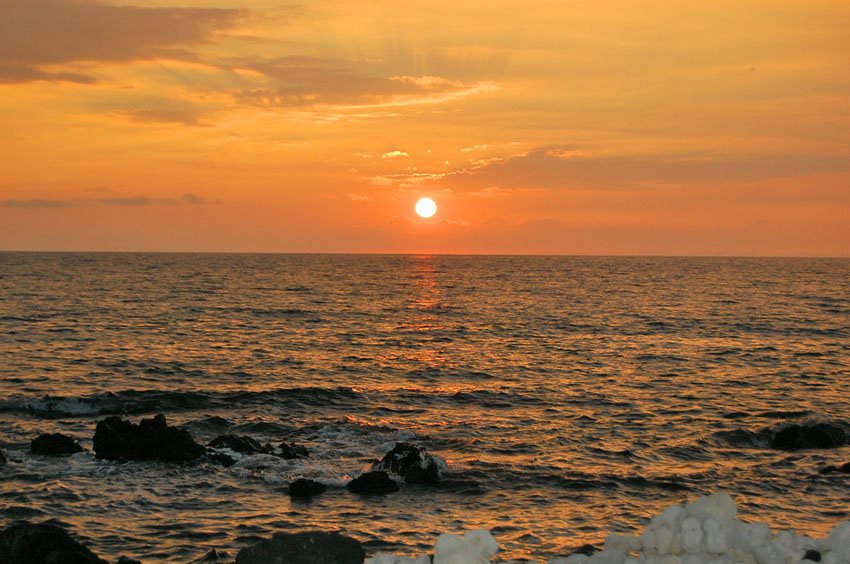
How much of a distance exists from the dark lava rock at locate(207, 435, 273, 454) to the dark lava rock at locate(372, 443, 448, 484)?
438cm

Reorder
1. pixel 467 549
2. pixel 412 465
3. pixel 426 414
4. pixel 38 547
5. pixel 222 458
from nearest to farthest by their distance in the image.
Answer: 1. pixel 467 549
2. pixel 38 547
3. pixel 412 465
4. pixel 222 458
5. pixel 426 414

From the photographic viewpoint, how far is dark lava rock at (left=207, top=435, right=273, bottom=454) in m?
27.6

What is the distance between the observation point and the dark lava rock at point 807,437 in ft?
97.1

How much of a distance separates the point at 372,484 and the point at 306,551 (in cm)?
1215

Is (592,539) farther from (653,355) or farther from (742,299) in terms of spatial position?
(742,299)

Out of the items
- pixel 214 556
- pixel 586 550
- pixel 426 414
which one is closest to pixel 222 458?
pixel 214 556

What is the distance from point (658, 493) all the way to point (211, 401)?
68.9 ft

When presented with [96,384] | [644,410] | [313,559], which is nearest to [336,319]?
[96,384]

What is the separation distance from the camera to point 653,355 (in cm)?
5650

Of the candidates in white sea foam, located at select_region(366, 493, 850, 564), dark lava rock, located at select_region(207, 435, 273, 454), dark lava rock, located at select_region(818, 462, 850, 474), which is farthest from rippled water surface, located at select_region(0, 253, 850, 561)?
white sea foam, located at select_region(366, 493, 850, 564)

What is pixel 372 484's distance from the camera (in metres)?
23.5

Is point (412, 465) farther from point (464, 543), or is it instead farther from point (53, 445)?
point (464, 543)

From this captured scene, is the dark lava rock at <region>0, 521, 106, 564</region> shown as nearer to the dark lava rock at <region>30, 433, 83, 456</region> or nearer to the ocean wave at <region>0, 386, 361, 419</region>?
the dark lava rock at <region>30, 433, 83, 456</region>

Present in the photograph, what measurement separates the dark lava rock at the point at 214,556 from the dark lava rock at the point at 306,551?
6.77 meters
